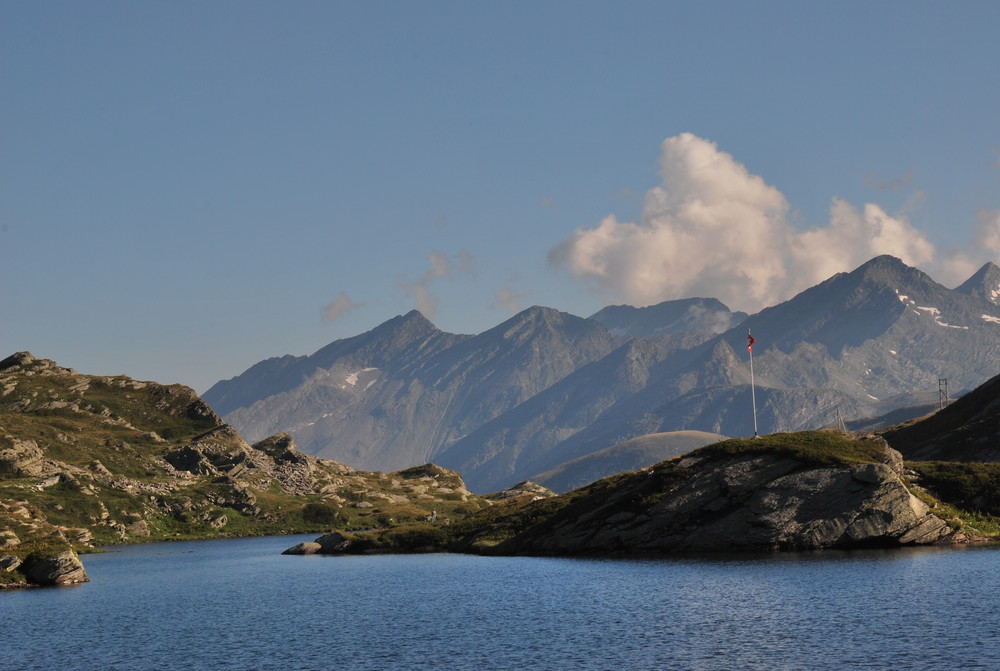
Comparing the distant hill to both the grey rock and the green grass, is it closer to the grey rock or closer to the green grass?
the green grass

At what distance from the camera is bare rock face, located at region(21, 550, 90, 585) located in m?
133

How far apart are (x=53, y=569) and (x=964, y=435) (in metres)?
150

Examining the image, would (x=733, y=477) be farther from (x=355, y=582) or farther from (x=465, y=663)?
(x=465, y=663)

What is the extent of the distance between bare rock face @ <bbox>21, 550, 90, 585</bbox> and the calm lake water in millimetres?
4519

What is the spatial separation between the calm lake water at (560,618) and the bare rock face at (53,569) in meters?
4.52

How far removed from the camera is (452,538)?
178m

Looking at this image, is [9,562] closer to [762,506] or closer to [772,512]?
[762,506]

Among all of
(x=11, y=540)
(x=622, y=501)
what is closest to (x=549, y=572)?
(x=622, y=501)

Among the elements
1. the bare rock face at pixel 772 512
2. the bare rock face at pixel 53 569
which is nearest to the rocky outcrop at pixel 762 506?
the bare rock face at pixel 772 512

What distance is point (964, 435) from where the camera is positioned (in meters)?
174

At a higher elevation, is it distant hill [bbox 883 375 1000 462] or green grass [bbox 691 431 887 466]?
distant hill [bbox 883 375 1000 462]

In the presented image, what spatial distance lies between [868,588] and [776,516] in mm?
33961

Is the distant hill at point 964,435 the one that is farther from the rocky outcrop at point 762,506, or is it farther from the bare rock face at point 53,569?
the bare rock face at point 53,569

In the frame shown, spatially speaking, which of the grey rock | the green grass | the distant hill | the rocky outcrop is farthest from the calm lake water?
the distant hill
